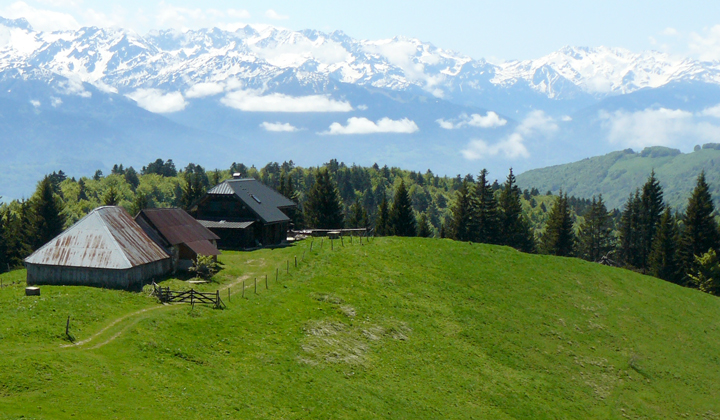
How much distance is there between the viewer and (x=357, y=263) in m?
59.5

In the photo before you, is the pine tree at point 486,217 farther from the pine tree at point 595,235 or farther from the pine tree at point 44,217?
the pine tree at point 44,217

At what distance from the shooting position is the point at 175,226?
6288 centimetres

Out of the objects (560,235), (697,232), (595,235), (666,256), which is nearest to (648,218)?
(666,256)

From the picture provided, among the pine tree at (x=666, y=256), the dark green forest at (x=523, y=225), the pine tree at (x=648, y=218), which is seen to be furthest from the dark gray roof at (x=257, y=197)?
the pine tree at (x=648, y=218)

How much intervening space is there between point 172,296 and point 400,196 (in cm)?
6541

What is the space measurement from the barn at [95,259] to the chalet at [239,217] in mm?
23264

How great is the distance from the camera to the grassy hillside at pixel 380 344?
105ft

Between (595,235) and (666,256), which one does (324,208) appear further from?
(666,256)

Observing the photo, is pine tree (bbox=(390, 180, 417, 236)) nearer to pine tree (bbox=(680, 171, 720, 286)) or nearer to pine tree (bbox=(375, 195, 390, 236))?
pine tree (bbox=(375, 195, 390, 236))

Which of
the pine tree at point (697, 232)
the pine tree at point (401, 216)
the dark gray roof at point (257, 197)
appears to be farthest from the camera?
the pine tree at point (401, 216)

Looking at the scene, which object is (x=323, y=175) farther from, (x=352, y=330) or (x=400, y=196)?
(x=352, y=330)

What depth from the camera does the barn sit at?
163 feet

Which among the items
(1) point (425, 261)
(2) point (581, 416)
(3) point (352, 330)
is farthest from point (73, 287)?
(2) point (581, 416)

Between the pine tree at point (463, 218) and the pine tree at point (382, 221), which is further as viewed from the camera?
the pine tree at point (382, 221)
